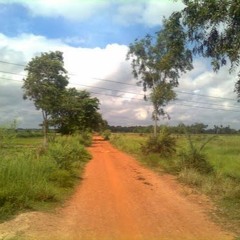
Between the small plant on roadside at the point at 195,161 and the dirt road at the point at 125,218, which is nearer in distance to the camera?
the dirt road at the point at 125,218

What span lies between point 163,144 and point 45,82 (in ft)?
55.7

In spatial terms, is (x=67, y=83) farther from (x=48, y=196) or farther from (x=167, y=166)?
(x=48, y=196)

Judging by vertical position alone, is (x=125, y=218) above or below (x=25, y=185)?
below

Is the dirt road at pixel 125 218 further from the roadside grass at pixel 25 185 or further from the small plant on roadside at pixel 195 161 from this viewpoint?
the small plant on roadside at pixel 195 161

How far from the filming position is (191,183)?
1559 centimetres

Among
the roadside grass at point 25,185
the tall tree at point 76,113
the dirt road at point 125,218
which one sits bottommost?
the dirt road at point 125,218

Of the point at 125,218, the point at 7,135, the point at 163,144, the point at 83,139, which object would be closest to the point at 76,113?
the point at 83,139

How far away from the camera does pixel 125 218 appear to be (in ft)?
30.6

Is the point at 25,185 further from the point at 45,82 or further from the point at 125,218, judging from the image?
the point at 45,82

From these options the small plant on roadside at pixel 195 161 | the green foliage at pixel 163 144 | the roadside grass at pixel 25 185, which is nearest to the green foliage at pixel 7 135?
A: the roadside grass at pixel 25 185

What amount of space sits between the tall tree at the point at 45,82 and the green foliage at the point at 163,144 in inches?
587

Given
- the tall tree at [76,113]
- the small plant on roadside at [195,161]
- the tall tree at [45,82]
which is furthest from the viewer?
the tall tree at [76,113]

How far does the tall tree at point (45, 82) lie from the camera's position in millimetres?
40188

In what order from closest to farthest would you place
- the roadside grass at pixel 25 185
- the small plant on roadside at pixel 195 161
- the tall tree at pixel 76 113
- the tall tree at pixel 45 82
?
the roadside grass at pixel 25 185
the small plant on roadside at pixel 195 161
the tall tree at pixel 45 82
the tall tree at pixel 76 113
